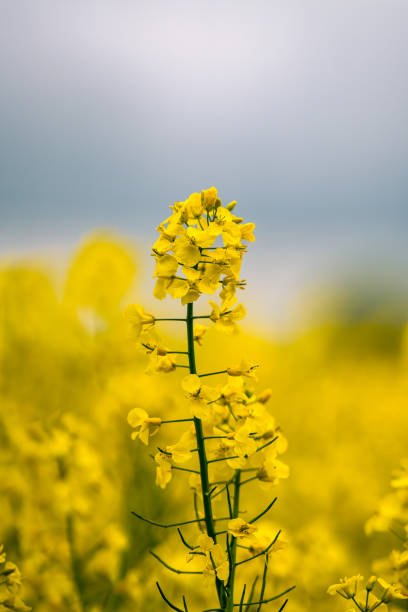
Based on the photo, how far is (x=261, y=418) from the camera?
4.89 feet

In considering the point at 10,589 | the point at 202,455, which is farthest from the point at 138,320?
the point at 10,589

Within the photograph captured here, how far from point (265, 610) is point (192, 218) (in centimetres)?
→ 242

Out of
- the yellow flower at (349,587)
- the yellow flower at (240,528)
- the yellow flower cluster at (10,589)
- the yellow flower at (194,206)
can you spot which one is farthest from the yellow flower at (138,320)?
the yellow flower at (349,587)

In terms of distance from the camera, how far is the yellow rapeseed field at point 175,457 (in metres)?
1.39

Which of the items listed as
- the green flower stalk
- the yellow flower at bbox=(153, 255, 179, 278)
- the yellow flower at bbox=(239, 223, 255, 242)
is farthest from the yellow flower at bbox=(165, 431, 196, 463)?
the yellow flower at bbox=(239, 223, 255, 242)

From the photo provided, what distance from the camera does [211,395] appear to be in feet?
4.53

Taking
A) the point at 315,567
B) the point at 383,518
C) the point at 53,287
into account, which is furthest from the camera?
the point at 53,287

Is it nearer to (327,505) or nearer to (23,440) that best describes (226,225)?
(23,440)

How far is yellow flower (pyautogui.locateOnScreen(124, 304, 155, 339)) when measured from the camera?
1.45 metres

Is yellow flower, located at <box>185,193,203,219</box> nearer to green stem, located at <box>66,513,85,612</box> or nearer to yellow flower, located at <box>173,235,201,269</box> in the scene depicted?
yellow flower, located at <box>173,235,201,269</box>

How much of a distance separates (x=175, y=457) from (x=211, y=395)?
7.3 inches

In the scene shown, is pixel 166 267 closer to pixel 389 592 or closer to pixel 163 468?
pixel 163 468

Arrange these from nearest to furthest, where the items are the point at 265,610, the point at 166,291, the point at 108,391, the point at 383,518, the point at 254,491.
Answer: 1. the point at 166,291
2. the point at 383,518
3. the point at 265,610
4. the point at 108,391
5. the point at 254,491

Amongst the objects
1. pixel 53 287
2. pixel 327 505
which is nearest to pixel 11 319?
pixel 53 287
